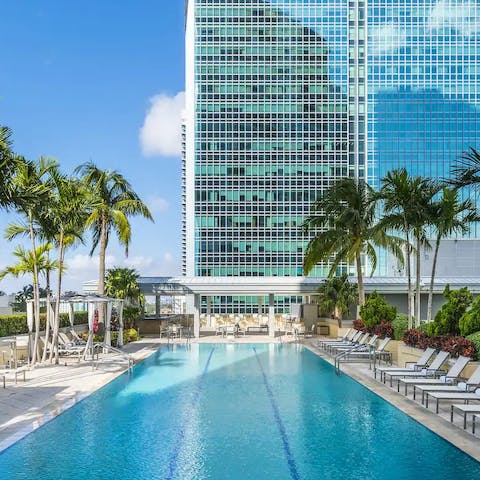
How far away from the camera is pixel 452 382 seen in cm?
1426

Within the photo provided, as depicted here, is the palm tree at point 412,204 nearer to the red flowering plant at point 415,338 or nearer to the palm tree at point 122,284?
the red flowering plant at point 415,338

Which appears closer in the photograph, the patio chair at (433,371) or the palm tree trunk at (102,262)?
the patio chair at (433,371)

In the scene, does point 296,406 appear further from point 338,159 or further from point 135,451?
point 338,159

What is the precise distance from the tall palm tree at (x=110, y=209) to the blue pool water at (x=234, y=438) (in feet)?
37.1

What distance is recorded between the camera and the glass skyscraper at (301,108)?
86938mm

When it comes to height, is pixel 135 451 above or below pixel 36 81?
below

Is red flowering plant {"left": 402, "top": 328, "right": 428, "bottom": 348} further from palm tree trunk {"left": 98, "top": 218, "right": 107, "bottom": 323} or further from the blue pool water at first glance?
palm tree trunk {"left": 98, "top": 218, "right": 107, "bottom": 323}

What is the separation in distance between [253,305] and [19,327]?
65.6 metres

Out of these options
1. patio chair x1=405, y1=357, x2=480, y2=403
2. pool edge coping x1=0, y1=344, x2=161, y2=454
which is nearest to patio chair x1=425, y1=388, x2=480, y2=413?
patio chair x1=405, y1=357, x2=480, y2=403

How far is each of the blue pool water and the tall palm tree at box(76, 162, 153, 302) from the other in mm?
11316

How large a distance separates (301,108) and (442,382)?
2992 inches

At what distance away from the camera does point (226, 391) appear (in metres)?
16.5

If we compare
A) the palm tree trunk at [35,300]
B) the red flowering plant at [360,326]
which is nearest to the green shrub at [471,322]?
the red flowering plant at [360,326]

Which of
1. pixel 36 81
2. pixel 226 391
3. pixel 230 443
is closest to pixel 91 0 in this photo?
pixel 36 81
